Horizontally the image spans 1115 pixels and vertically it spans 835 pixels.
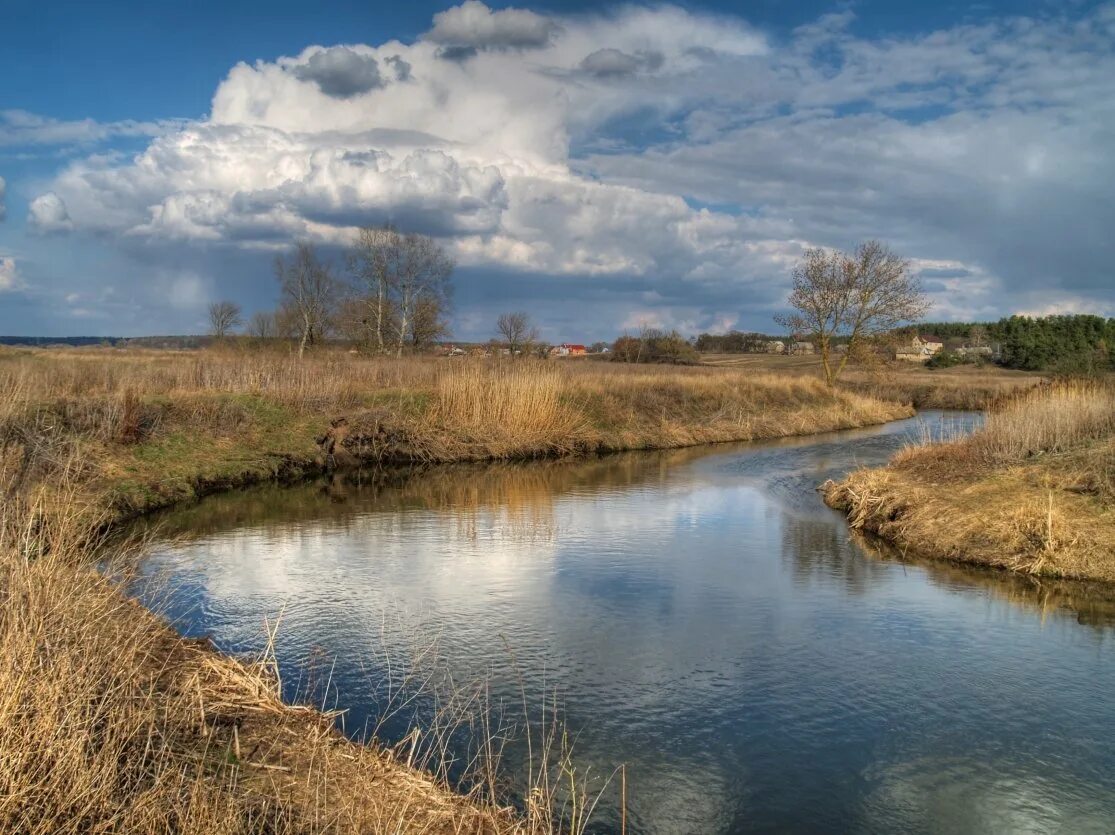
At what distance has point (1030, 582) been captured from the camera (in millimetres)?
10312

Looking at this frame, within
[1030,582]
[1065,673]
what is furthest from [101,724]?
[1030,582]

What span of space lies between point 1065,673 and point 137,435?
15076 millimetres

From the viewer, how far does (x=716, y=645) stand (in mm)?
7871

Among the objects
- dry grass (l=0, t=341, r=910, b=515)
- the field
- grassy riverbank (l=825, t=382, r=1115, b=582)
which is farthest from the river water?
the field

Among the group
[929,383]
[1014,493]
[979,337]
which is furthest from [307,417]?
[979,337]

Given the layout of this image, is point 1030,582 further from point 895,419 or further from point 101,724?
point 895,419

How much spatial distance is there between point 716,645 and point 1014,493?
6381 millimetres

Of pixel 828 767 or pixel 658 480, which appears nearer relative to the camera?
pixel 828 767

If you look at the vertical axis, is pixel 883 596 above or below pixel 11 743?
below

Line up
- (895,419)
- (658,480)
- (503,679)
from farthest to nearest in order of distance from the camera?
1. (895,419)
2. (658,480)
3. (503,679)

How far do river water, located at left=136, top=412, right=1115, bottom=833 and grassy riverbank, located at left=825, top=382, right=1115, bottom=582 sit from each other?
0.51 m

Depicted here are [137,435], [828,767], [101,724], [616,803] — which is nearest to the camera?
[101,724]

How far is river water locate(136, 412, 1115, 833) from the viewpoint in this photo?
5.44 metres

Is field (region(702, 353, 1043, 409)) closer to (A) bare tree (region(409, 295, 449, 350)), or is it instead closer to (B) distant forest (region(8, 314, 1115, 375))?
(B) distant forest (region(8, 314, 1115, 375))
